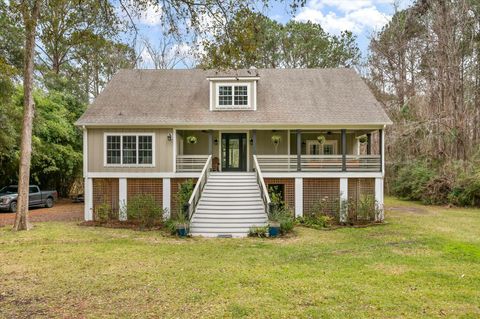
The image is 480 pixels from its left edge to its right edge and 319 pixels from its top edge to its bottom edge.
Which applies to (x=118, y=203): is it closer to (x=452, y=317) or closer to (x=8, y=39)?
(x=8, y=39)

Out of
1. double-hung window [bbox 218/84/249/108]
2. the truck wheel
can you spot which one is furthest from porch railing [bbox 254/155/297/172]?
the truck wheel

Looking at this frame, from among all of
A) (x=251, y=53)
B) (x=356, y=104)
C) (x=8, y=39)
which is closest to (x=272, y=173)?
(x=356, y=104)

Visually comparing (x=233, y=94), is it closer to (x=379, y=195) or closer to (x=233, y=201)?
(x=233, y=201)

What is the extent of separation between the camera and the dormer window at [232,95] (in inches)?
656

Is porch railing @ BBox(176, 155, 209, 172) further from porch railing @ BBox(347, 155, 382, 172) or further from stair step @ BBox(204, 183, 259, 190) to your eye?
porch railing @ BBox(347, 155, 382, 172)

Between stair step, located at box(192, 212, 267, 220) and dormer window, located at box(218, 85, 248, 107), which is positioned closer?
stair step, located at box(192, 212, 267, 220)

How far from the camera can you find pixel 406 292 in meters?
6.24

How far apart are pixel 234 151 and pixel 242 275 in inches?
427

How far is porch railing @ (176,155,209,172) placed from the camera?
1541 cm

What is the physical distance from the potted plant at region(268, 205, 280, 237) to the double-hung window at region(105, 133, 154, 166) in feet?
19.6

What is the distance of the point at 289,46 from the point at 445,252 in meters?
24.0

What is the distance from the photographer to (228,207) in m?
13.5

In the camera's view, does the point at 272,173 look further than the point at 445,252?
Yes

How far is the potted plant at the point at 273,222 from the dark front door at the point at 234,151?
18.9ft
